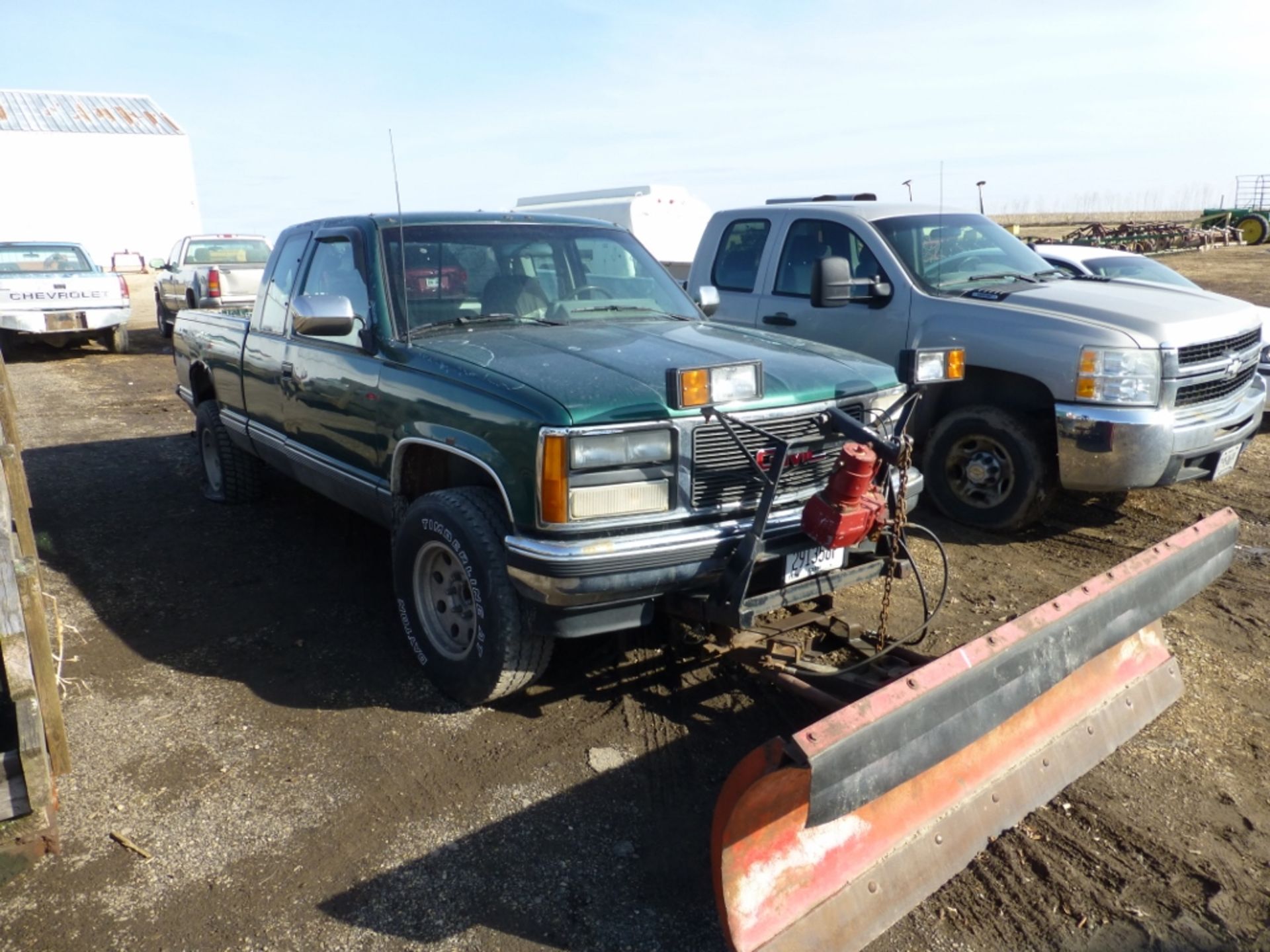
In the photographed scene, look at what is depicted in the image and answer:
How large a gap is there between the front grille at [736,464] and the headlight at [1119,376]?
2313 millimetres

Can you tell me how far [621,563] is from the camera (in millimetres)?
3260

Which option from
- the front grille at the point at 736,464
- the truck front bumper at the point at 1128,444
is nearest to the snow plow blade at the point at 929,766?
the front grille at the point at 736,464

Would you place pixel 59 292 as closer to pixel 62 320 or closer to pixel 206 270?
pixel 62 320

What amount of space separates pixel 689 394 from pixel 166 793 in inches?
89.5

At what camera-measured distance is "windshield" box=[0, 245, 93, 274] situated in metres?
13.8

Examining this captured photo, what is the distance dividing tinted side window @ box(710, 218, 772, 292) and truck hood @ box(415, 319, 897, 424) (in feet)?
8.69

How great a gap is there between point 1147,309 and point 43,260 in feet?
48.3

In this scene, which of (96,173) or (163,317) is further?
(96,173)

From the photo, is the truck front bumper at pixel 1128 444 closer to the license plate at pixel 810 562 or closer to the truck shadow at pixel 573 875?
the license plate at pixel 810 562

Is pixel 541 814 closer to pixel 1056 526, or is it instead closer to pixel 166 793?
pixel 166 793

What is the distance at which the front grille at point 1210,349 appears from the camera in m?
5.35

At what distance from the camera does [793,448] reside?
3648 millimetres

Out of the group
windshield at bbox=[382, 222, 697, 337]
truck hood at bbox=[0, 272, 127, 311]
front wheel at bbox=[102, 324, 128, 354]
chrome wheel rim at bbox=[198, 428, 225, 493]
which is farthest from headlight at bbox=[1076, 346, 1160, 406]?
front wheel at bbox=[102, 324, 128, 354]

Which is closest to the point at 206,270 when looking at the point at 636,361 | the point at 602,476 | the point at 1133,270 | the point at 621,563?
the point at 1133,270
